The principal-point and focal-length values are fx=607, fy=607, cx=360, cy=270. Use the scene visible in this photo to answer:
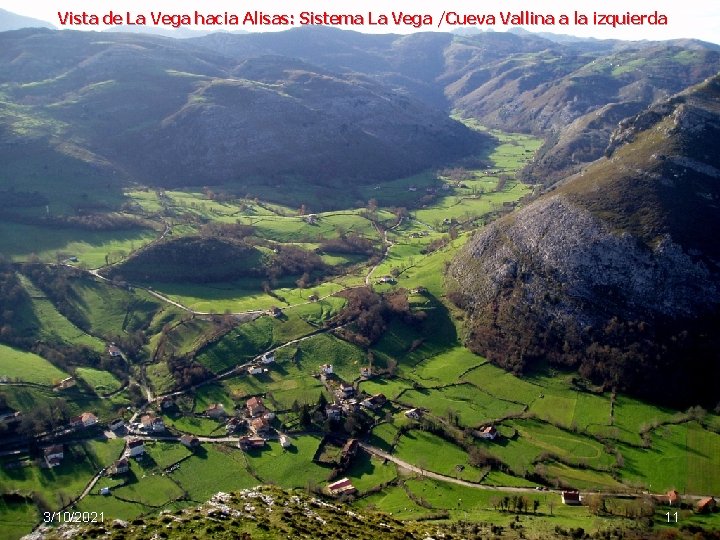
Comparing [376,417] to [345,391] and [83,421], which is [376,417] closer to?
[345,391]

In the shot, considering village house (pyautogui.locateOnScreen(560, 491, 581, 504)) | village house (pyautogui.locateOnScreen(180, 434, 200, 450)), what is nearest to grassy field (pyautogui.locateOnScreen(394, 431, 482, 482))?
village house (pyautogui.locateOnScreen(560, 491, 581, 504))

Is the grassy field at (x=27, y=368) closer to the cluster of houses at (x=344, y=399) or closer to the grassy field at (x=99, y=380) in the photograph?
the grassy field at (x=99, y=380)

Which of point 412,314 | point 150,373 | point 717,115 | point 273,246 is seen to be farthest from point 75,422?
point 717,115

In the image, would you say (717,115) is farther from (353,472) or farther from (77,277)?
(77,277)

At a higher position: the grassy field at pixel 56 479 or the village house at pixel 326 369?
the village house at pixel 326 369

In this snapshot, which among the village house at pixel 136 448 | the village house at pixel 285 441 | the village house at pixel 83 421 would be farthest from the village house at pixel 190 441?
the village house at pixel 83 421

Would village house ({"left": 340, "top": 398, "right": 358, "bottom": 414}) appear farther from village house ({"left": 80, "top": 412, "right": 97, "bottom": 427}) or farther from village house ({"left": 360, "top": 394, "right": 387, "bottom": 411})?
village house ({"left": 80, "top": 412, "right": 97, "bottom": 427})

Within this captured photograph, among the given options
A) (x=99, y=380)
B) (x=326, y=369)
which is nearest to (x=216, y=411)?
(x=326, y=369)
